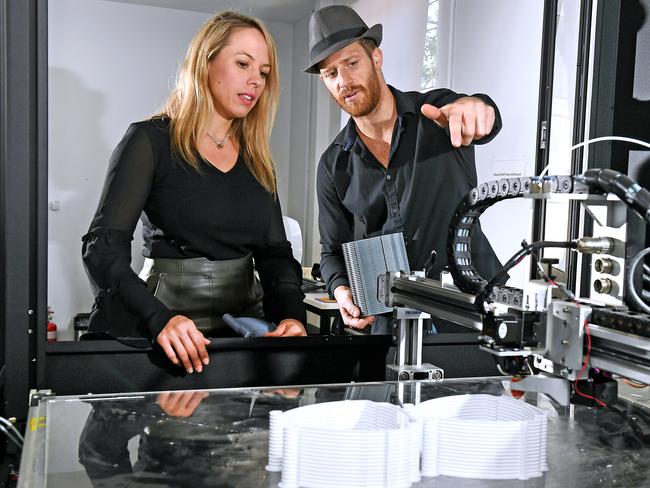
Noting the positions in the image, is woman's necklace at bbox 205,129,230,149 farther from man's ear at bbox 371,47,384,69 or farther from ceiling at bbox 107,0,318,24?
man's ear at bbox 371,47,384,69

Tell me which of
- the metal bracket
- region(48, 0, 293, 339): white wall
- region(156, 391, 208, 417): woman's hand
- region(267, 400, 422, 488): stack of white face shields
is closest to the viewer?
region(267, 400, 422, 488): stack of white face shields

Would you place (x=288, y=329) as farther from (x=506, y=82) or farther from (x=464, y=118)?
(x=506, y=82)

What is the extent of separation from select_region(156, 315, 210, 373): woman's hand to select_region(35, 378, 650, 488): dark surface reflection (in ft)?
0.90

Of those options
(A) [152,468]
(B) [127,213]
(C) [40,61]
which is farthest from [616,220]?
(C) [40,61]

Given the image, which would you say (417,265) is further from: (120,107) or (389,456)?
(389,456)

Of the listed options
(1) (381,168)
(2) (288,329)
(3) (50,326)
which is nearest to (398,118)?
(1) (381,168)

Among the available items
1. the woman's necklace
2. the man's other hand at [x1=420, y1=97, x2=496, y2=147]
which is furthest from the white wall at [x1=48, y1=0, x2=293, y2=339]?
the man's other hand at [x1=420, y1=97, x2=496, y2=147]

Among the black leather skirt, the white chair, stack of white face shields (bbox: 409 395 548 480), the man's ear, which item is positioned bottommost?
stack of white face shields (bbox: 409 395 548 480)

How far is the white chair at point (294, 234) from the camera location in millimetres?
2008

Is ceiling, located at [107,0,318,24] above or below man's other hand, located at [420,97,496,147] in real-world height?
above

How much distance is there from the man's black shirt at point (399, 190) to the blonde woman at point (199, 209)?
245 millimetres

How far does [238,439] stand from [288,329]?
72 cm

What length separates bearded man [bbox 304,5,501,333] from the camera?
82.7 inches

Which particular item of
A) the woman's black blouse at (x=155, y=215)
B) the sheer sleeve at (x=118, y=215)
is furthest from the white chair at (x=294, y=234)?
the sheer sleeve at (x=118, y=215)
